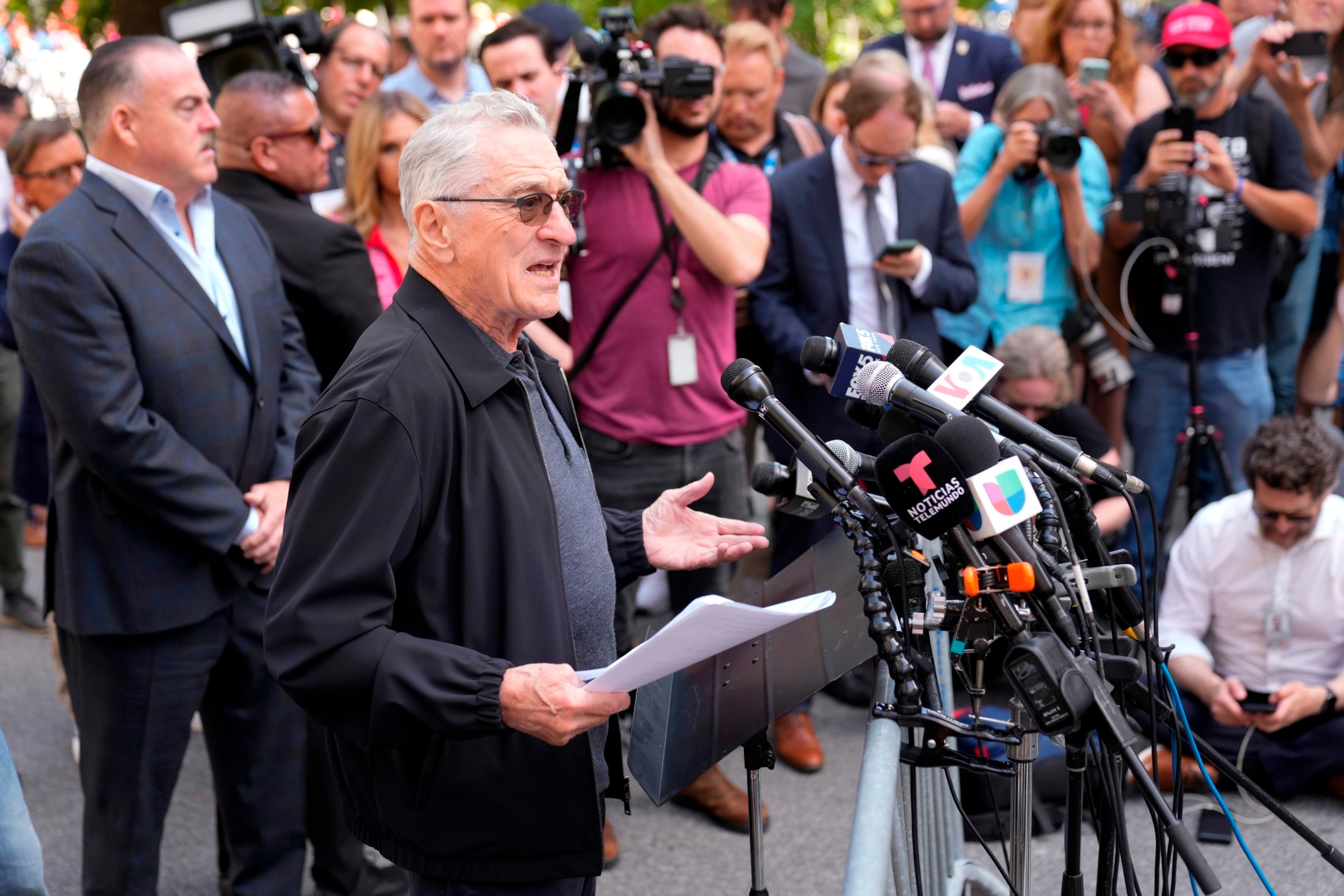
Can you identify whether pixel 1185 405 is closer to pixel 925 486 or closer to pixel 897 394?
pixel 897 394

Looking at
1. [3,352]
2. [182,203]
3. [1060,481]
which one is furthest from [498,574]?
[3,352]

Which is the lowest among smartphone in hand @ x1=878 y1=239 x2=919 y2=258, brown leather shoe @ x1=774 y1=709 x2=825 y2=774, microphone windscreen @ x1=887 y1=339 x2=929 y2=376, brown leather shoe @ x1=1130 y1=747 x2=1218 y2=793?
brown leather shoe @ x1=1130 y1=747 x2=1218 y2=793

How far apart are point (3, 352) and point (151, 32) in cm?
221

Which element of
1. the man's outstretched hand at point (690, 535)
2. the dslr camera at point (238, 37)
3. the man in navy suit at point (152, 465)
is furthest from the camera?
the dslr camera at point (238, 37)

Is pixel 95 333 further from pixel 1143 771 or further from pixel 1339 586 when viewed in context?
pixel 1339 586

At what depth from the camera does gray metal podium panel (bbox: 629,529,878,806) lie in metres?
1.96

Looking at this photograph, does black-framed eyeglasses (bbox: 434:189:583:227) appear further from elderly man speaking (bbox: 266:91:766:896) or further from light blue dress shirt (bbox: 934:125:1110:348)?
light blue dress shirt (bbox: 934:125:1110:348)

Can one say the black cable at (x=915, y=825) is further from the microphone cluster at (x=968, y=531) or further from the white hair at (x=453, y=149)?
the white hair at (x=453, y=149)

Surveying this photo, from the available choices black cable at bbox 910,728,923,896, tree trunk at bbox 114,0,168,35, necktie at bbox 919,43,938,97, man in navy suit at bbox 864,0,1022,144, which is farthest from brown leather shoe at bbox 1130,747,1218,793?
tree trunk at bbox 114,0,168,35

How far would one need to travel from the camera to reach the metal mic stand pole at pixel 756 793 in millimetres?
2023

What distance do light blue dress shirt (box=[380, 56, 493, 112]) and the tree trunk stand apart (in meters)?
1.58

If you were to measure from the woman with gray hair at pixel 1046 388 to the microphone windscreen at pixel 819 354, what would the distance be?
251 centimetres

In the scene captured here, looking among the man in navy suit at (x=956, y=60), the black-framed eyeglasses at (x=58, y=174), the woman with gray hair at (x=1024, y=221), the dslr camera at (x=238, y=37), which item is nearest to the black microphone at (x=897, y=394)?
the woman with gray hair at (x=1024, y=221)

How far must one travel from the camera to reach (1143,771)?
5.05 ft
